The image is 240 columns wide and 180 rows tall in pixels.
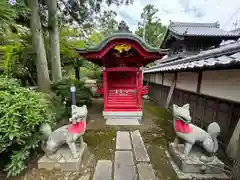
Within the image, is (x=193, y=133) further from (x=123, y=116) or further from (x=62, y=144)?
(x=123, y=116)

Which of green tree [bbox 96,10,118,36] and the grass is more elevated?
green tree [bbox 96,10,118,36]

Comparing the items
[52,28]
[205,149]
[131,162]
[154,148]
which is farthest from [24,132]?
[52,28]

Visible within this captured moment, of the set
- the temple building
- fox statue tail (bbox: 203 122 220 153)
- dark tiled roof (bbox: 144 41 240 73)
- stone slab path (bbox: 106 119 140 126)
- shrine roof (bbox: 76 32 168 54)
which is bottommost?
stone slab path (bbox: 106 119 140 126)

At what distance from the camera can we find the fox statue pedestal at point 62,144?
2381mm

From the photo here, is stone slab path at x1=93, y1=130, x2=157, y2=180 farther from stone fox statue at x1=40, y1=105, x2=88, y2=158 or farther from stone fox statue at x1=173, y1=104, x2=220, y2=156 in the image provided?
stone fox statue at x1=173, y1=104, x2=220, y2=156

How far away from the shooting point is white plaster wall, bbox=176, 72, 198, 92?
4446 millimetres

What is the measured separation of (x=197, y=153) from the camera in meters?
2.47

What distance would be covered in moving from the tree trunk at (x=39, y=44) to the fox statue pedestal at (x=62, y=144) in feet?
12.1

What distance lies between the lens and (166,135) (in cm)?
388

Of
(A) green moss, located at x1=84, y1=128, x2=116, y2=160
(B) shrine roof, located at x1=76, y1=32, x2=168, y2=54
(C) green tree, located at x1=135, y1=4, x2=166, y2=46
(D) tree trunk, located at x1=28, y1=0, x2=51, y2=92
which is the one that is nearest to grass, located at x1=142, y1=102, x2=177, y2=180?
(A) green moss, located at x1=84, y1=128, x2=116, y2=160

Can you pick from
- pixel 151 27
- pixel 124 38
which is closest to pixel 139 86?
pixel 124 38

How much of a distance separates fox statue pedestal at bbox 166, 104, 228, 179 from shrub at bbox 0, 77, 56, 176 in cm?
243

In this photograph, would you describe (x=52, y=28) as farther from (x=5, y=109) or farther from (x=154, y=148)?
(x=154, y=148)

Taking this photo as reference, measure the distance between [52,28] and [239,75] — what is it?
673 cm
